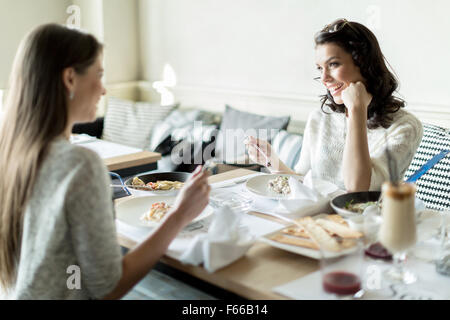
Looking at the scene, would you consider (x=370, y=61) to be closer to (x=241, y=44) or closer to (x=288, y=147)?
(x=288, y=147)

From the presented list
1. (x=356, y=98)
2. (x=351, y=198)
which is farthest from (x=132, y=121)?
(x=351, y=198)

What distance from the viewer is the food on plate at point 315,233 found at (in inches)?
49.7

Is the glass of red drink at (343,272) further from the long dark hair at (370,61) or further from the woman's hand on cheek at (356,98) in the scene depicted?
the long dark hair at (370,61)

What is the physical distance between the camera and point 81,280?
1.17m

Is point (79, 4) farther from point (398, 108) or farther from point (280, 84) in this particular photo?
point (398, 108)

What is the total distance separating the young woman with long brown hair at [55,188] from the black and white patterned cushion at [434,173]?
5.51ft

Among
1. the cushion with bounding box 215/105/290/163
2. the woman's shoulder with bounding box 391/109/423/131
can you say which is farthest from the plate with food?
the cushion with bounding box 215/105/290/163

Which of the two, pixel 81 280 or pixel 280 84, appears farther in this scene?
pixel 280 84

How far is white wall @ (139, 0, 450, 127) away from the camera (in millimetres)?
2869

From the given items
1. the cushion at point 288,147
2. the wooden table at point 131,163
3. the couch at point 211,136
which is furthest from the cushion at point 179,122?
the wooden table at point 131,163

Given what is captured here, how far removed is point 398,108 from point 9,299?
1553mm

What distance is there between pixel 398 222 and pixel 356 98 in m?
0.88

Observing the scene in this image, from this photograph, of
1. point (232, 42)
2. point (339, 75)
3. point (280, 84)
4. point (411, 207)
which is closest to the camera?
point (411, 207)
